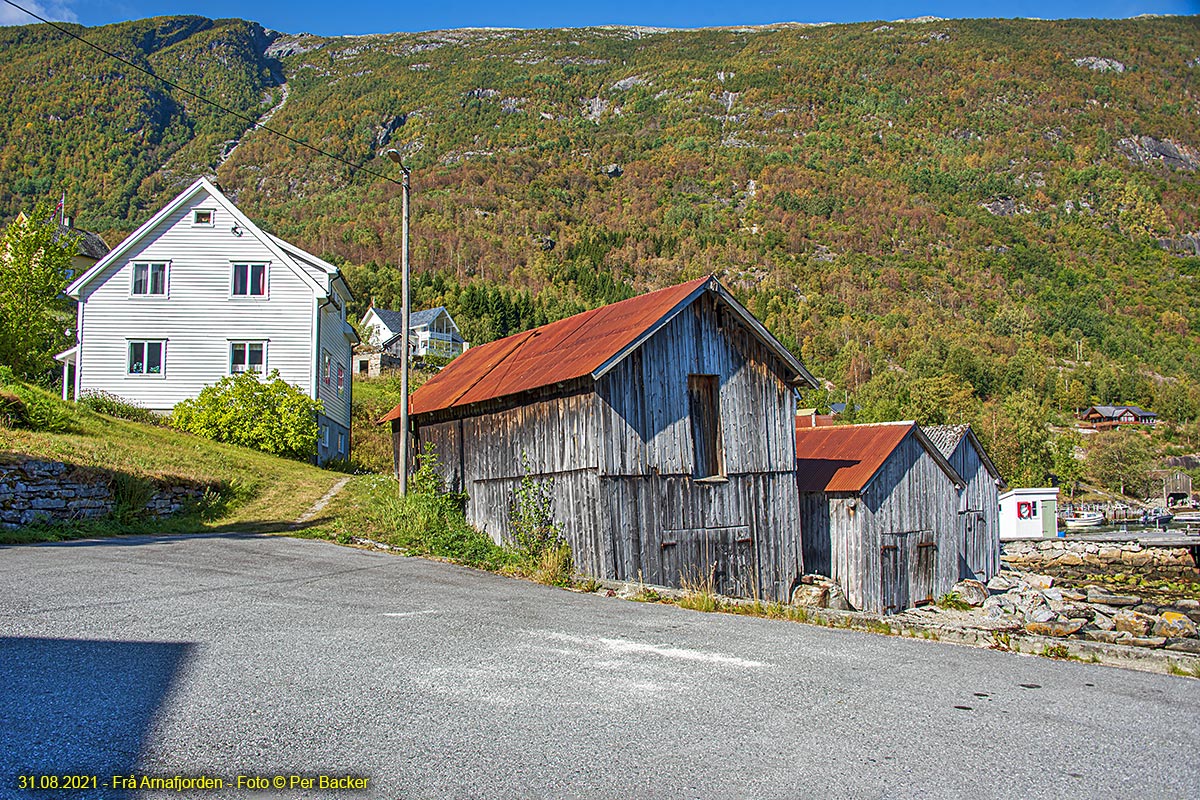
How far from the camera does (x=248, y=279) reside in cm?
3328

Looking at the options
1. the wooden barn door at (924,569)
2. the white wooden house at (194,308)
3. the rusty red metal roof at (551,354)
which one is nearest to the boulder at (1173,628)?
the wooden barn door at (924,569)

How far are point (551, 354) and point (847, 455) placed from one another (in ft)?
33.7

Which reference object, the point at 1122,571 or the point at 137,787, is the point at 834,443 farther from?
the point at 1122,571

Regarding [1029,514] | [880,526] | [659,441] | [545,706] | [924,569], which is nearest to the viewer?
[545,706]

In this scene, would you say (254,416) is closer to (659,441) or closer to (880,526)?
(659,441)

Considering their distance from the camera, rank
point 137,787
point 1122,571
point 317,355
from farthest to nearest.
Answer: point 1122,571, point 317,355, point 137,787

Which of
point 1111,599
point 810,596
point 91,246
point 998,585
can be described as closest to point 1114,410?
point 1111,599

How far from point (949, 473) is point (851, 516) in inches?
207

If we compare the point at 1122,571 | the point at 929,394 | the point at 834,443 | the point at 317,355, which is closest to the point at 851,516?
the point at 834,443

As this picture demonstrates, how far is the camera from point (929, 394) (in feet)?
294

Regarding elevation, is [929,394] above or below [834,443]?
above

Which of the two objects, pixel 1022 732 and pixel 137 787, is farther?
pixel 1022 732

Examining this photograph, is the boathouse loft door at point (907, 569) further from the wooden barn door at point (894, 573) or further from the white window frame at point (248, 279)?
the white window frame at point (248, 279)

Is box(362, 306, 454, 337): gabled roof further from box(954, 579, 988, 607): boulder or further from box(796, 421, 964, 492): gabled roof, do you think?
box(954, 579, 988, 607): boulder
